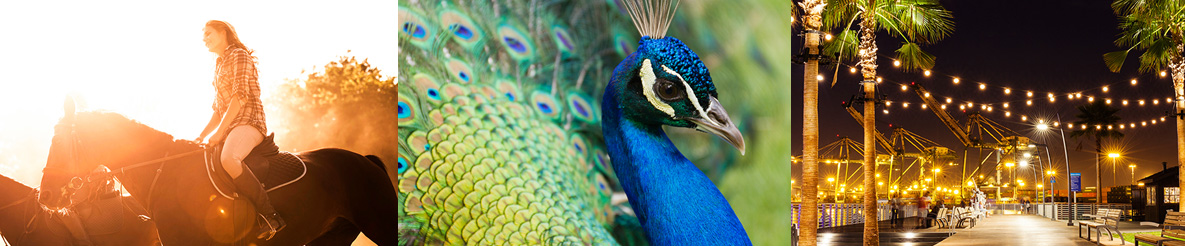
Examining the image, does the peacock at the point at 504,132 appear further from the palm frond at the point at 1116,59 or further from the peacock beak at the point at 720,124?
the palm frond at the point at 1116,59

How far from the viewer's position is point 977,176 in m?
47.4

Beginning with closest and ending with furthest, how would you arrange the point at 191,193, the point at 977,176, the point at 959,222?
the point at 191,193, the point at 959,222, the point at 977,176

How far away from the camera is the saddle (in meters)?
4.26

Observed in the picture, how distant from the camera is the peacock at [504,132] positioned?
118 inches

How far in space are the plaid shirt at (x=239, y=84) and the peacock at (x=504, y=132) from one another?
1963 millimetres

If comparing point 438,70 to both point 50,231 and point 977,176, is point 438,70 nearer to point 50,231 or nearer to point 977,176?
point 50,231

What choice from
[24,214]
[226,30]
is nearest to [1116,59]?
[226,30]

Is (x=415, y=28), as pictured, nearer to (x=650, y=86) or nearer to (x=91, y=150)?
(x=650, y=86)

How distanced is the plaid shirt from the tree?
33cm

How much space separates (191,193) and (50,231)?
0.84 m

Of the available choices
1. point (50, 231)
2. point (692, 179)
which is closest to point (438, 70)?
point (692, 179)

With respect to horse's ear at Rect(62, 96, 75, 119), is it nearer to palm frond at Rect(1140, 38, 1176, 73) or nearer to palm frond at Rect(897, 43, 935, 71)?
palm frond at Rect(897, 43, 935, 71)

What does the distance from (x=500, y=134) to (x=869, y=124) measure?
11.1 meters

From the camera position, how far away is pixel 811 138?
811cm
